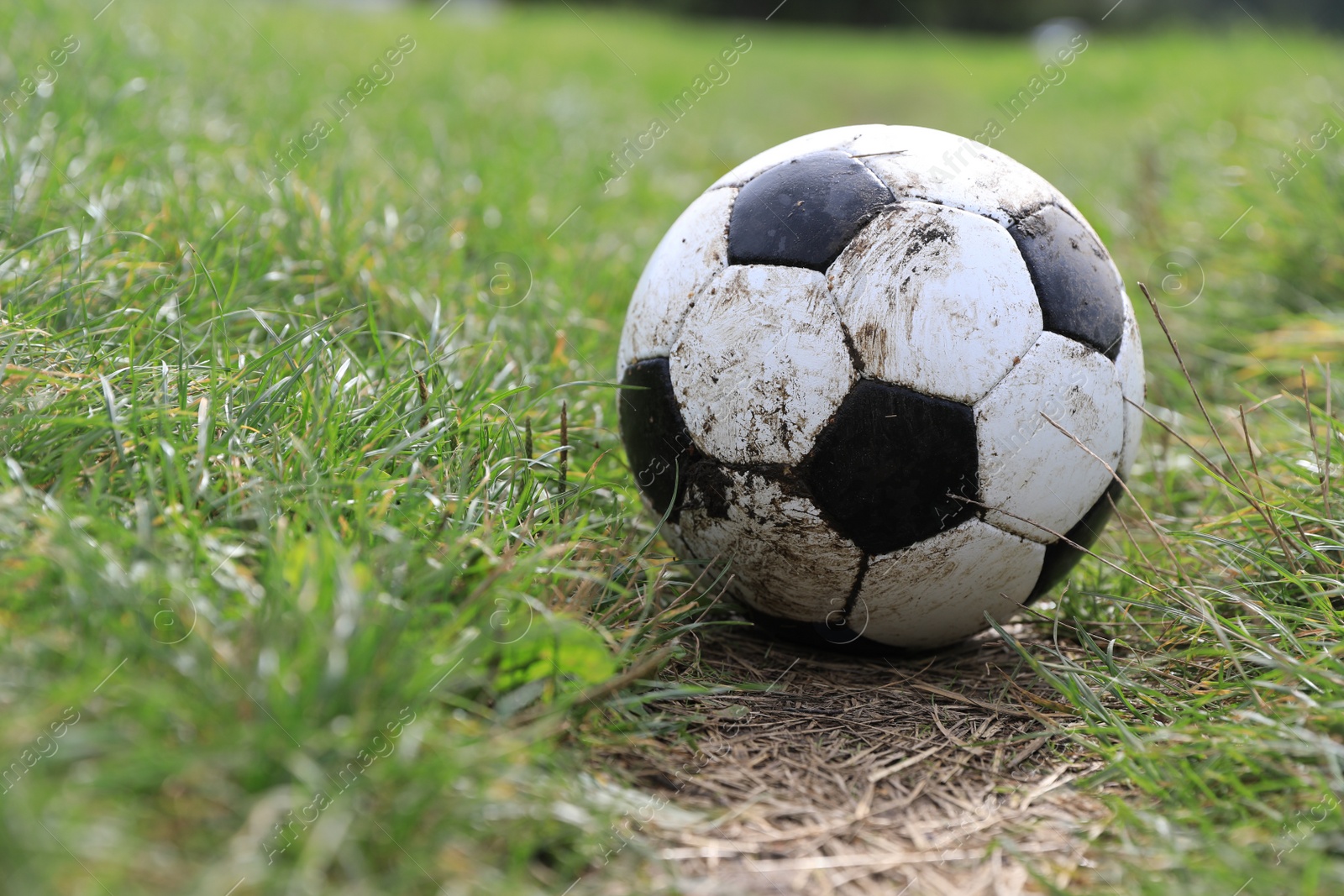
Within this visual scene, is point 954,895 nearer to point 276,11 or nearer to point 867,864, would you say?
point 867,864

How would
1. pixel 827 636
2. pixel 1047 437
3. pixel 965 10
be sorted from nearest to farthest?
pixel 1047 437
pixel 827 636
pixel 965 10

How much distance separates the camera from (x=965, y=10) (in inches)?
1193

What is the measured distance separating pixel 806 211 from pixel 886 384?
0.46m

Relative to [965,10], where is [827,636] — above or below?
above

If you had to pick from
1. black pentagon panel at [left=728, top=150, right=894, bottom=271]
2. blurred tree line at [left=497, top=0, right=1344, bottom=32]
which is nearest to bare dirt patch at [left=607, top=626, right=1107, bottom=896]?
black pentagon panel at [left=728, top=150, right=894, bottom=271]

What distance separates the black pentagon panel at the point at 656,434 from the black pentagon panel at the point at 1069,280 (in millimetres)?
875

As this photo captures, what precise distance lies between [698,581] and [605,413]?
928 millimetres

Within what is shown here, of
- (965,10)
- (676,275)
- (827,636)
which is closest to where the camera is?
(676,275)

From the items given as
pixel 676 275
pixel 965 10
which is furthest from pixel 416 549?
pixel 965 10

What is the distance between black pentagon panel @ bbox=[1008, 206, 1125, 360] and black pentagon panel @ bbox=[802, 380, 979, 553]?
1.17 ft

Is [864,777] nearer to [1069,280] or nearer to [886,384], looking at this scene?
[886,384]

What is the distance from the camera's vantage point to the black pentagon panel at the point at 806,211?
91.1 inches

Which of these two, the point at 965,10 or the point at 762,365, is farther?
the point at 965,10

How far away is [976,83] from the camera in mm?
14117
